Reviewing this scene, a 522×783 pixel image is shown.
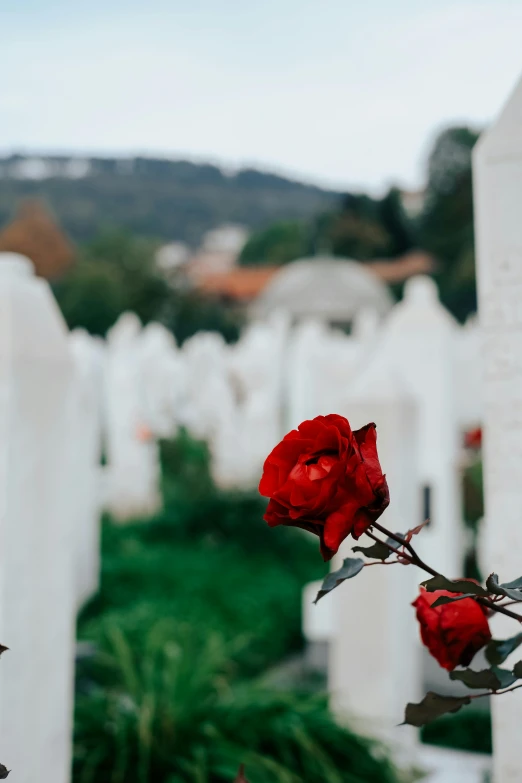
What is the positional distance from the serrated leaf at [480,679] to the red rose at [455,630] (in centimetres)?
6

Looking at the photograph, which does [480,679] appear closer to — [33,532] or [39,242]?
[33,532]

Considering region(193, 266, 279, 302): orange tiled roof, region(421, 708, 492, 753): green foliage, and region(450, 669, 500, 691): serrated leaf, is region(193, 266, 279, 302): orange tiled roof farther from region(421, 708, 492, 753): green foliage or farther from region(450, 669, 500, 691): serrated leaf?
region(450, 669, 500, 691): serrated leaf

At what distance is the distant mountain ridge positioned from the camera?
4741cm

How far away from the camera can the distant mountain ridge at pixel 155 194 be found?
47406 millimetres

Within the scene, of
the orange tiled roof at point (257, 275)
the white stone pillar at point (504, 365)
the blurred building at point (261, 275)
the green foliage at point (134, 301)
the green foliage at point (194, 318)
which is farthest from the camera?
the orange tiled roof at point (257, 275)

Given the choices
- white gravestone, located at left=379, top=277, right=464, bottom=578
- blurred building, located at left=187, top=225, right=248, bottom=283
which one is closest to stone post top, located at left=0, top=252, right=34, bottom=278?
white gravestone, located at left=379, top=277, right=464, bottom=578

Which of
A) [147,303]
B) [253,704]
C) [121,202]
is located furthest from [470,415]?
[121,202]

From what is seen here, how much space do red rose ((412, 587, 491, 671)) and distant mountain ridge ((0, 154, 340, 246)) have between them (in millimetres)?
45892

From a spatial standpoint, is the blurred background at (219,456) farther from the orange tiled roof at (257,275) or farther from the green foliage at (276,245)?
the green foliage at (276,245)

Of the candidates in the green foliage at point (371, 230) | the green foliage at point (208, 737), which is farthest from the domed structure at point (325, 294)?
the green foliage at point (208, 737)

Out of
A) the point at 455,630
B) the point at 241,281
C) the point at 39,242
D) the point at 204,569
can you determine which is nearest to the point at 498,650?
the point at 455,630

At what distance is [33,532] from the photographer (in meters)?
1.53

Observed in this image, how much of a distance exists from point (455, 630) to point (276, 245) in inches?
1701

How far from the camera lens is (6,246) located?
30812mm
